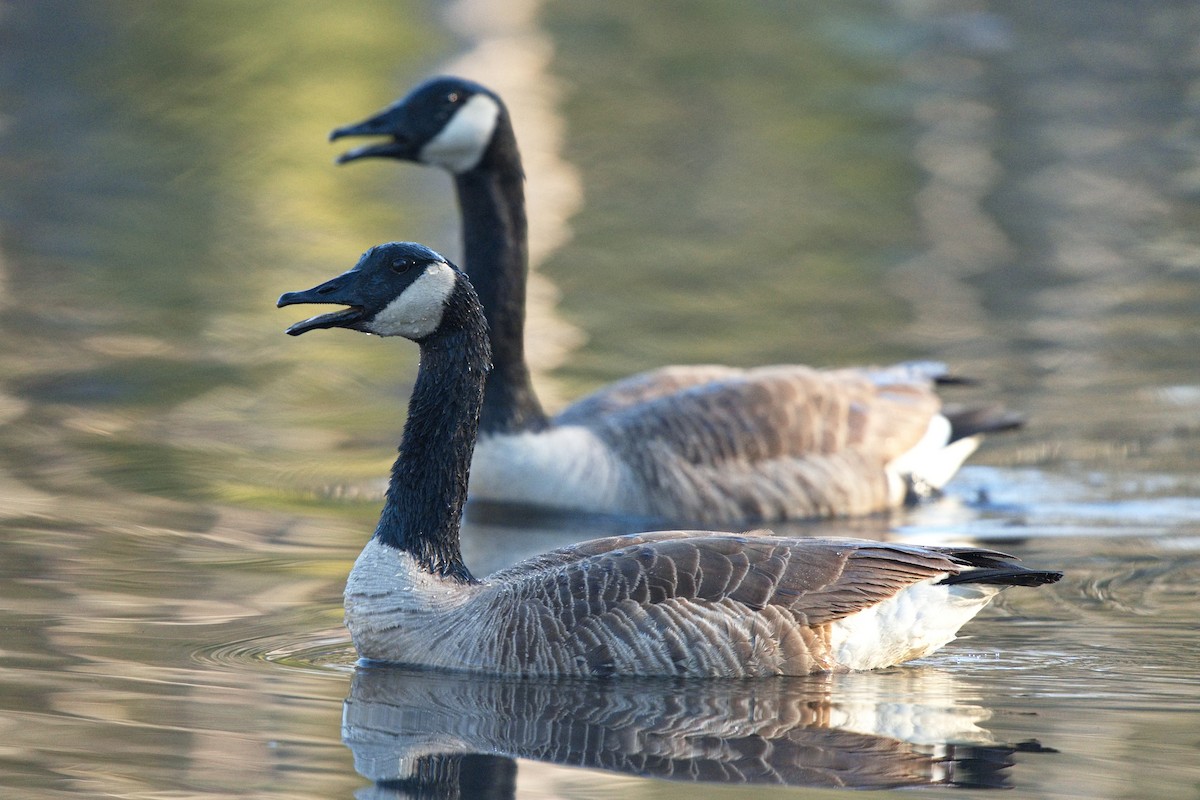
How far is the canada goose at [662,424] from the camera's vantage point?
11.9 metres

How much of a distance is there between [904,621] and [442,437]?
221cm

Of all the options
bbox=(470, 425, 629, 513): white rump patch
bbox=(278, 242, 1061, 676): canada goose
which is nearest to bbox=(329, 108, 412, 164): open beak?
bbox=(470, 425, 629, 513): white rump patch

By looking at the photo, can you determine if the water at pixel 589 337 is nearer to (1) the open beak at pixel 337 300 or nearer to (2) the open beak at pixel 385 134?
(1) the open beak at pixel 337 300

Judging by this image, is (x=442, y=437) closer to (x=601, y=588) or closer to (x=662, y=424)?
(x=601, y=588)

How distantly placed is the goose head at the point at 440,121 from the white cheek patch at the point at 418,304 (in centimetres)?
407

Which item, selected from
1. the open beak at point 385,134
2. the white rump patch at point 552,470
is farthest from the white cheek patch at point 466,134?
the white rump patch at point 552,470

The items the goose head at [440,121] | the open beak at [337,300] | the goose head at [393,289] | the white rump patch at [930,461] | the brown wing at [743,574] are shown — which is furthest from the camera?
the white rump patch at [930,461]

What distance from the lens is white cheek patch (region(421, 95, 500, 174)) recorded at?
12.3 metres

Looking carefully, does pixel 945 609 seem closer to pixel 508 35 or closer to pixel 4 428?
pixel 4 428

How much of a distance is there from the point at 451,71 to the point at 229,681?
18430mm

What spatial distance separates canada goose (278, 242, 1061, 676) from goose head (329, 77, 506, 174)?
3964mm

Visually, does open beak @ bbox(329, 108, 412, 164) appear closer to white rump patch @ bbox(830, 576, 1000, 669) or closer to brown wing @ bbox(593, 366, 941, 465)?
brown wing @ bbox(593, 366, 941, 465)

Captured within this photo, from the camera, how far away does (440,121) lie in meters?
12.3

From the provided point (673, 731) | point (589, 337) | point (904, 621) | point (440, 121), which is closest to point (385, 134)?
point (440, 121)
